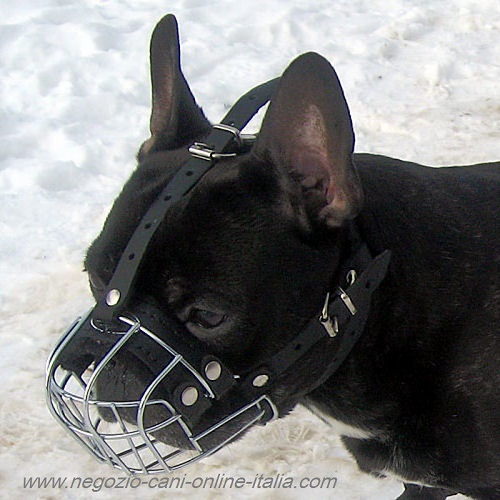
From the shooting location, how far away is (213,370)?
1861 millimetres

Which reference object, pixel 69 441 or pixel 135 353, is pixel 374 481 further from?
pixel 135 353

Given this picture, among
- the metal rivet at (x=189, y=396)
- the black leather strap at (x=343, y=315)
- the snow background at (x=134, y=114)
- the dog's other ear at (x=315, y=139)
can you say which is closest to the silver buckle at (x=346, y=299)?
the black leather strap at (x=343, y=315)

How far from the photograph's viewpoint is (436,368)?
210 cm

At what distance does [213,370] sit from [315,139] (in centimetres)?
55

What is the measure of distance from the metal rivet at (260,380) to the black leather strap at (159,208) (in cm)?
36

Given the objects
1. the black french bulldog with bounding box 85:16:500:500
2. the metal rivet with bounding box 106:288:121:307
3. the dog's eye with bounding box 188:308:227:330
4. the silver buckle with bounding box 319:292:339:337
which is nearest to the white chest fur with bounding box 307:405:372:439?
the black french bulldog with bounding box 85:16:500:500

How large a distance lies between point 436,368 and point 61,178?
8.71 feet

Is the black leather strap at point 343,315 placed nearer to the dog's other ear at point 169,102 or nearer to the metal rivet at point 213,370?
the metal rivet at point 213,370

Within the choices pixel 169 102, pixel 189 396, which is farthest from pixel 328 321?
pixel 169 102

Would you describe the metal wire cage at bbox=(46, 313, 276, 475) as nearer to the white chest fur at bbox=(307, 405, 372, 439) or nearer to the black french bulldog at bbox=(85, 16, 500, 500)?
the black french bulldog at bbox=(85, 16, 500, 500)

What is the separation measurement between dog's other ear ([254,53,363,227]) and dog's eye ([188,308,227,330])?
0.31 m

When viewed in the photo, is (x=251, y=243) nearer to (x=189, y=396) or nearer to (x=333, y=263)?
(x=333, y=263)

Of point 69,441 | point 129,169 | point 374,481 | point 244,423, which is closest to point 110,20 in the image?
point 129,169

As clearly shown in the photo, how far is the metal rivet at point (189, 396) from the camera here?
186cm
